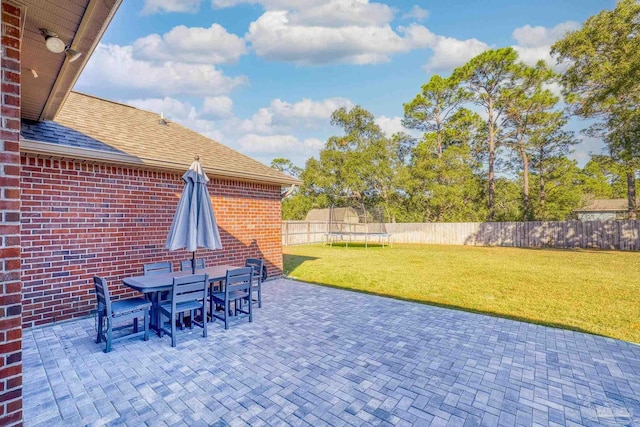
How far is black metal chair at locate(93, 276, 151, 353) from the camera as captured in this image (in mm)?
3734

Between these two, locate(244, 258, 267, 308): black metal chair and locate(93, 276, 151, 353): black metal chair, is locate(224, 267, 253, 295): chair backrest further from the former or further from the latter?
locate(93, 276, 151, 353): black metal chair

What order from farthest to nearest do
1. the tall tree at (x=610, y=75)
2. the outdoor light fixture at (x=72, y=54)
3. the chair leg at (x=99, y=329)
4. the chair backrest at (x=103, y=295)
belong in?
1. the tall tree at (x=610, y=75)
2. the chair leg at (x=99, y=329)
3. the chair backrest at (x=103, y=295)
4. the outdoor light fixture at (x=72, y=54)

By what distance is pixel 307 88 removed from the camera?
67.3 feet

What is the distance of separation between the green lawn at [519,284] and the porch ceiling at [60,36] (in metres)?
6.75

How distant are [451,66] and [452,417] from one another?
26469mm

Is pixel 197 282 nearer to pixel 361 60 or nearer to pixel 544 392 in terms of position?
pixel 544 392

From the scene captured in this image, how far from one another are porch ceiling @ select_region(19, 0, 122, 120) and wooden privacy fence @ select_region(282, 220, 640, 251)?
1592 centimetres

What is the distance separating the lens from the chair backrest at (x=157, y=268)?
499 centimetres

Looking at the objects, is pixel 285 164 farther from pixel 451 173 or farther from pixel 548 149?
pixel 548 149

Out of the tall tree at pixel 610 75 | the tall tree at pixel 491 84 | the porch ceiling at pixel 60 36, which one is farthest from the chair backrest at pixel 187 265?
the tall tree at pixel 491 84

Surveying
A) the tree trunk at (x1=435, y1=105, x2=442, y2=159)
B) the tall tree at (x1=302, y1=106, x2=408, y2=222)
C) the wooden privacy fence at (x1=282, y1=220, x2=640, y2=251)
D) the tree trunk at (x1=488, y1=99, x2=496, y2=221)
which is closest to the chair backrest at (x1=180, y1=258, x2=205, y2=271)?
the wooden privacy fence at (x1=282, y1=220, x2=640, y2=251)

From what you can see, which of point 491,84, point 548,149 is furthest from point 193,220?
point 548,149

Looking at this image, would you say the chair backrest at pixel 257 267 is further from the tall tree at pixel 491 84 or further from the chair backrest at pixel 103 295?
the tall tree at pixel 491 84

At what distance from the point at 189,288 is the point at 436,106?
25.9 metres
